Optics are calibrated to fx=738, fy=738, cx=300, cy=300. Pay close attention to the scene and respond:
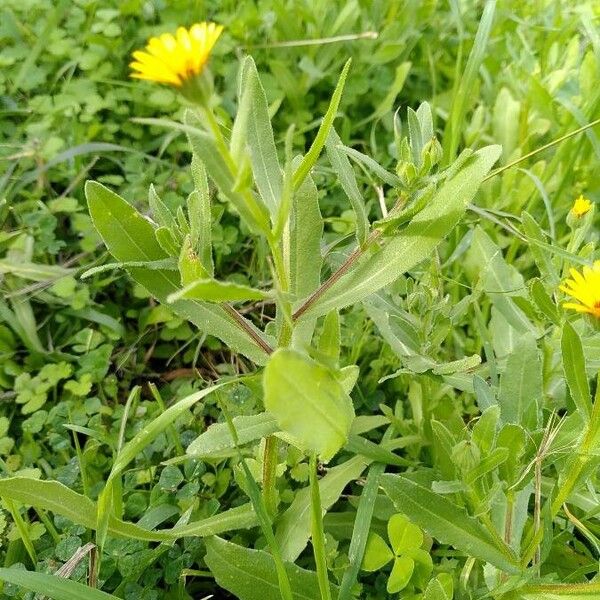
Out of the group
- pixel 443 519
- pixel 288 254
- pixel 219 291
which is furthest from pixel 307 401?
pixel 443 519

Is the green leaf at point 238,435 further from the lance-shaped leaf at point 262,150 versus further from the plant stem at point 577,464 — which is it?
the plant stem at point 577,464

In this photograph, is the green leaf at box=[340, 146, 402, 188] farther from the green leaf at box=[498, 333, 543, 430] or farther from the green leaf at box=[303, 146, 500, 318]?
the green leaf at box=[498, 333, 543, 430]

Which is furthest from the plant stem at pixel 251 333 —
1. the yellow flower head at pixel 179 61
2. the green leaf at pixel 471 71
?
the green leaf at pixel 471 71

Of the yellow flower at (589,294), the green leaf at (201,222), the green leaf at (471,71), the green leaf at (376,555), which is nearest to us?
the yellow flower at (589,294)

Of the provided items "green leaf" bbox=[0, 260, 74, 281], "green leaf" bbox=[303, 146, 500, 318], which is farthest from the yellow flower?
"green leaf" bbox=[0, 260, 74, 281]

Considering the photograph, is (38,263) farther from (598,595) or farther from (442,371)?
(598,595)

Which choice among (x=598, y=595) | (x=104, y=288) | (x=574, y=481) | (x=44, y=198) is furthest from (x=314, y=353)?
(x=44, y=198)

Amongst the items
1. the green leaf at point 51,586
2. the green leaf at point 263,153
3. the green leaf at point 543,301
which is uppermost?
the green leaf at point 263,153
